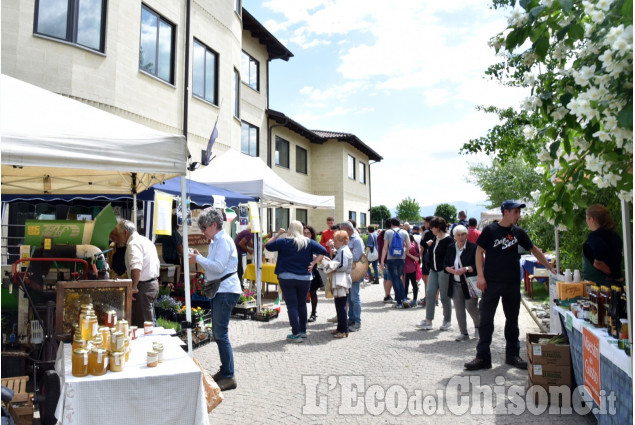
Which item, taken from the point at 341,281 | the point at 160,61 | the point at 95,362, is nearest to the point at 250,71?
the point at 160,61

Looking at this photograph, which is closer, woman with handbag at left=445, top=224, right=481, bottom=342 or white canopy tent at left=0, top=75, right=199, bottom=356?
white canopy tent at left=0, top=75, right=199, bottom=356

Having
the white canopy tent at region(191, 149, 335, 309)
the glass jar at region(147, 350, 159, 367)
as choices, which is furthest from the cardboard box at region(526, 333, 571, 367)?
the white canopy tent at region(191, 149, 335, 309)

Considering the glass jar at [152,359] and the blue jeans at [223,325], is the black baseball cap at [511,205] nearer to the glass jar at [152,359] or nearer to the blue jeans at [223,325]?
the blue jeans at [223,325]

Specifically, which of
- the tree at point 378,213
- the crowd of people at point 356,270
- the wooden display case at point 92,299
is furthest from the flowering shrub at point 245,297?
the tree at point 378,213

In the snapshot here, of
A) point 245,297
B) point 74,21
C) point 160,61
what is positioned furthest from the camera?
point 160,61

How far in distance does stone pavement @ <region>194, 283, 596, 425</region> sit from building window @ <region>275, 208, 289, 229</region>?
13.5 m

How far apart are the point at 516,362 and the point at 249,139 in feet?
49.7

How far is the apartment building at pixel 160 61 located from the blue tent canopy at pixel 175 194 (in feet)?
8.92

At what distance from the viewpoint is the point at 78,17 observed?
909cm

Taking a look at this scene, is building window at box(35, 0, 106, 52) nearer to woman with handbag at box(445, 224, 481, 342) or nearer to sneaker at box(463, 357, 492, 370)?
woman with handbag at box(445, 224, 481, 342)

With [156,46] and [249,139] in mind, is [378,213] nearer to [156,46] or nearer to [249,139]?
[249,139]

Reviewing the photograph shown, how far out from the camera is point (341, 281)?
6.98m

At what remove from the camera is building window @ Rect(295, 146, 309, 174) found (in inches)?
925

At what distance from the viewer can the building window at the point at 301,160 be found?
77.1 ft
